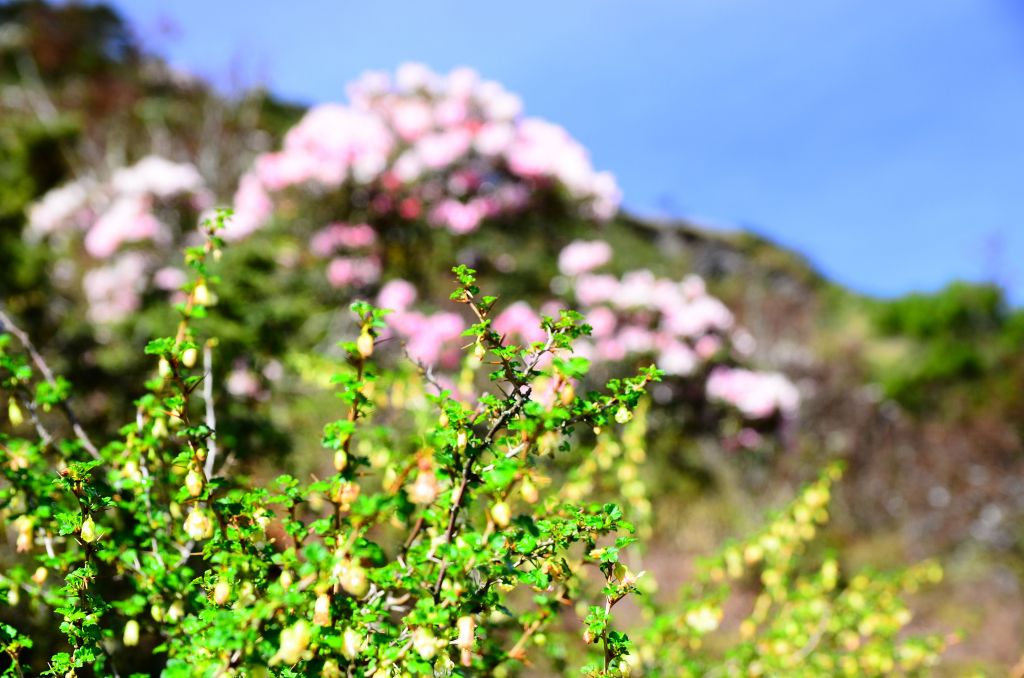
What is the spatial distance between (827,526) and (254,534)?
8.88 meters

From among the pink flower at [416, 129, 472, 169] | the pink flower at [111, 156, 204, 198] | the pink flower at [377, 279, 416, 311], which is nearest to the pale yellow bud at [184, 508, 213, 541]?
the pink flower at [377, 279, 416, 311]

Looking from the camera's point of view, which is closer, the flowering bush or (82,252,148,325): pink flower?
the flowering bush

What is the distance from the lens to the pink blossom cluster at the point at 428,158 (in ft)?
25.7

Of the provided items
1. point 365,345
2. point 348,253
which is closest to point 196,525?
point 365,345

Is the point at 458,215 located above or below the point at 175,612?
above

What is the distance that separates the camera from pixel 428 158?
796 cm

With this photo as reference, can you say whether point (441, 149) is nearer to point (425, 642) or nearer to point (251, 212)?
point (251, 212)

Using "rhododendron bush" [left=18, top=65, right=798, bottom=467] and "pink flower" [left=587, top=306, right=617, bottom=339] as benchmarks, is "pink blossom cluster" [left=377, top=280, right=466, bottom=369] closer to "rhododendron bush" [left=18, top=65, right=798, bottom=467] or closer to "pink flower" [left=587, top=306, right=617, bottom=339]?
"rhododendron bush" [left=18, top=65, right=798, bottom=467]

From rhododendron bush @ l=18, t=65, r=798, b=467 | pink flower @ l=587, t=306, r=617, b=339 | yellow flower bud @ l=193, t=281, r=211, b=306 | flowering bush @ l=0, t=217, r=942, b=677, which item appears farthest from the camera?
pink flower @ l=587, t=306, r=617, b=339

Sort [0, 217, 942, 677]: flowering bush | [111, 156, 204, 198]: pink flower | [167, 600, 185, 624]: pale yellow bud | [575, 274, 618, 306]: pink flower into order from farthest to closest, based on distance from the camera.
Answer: [111, 156, 204, 198]: pink flower → [575, 274, 618, 306]: pink flower → [167, 600, 185, 624]: pale yellow bud → [0, 217, 942, 677]: flowering bush

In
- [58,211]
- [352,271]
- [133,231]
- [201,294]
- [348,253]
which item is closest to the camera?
[201,294]

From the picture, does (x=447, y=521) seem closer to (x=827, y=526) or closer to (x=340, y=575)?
(x=340, y=575)

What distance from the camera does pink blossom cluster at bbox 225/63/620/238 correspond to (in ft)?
25.7

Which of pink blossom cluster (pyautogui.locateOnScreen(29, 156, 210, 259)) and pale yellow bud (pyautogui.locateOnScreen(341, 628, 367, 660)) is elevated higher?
pink blossom cluster (pyautogui.locateOnScreen(29, 156, 210, 259))
